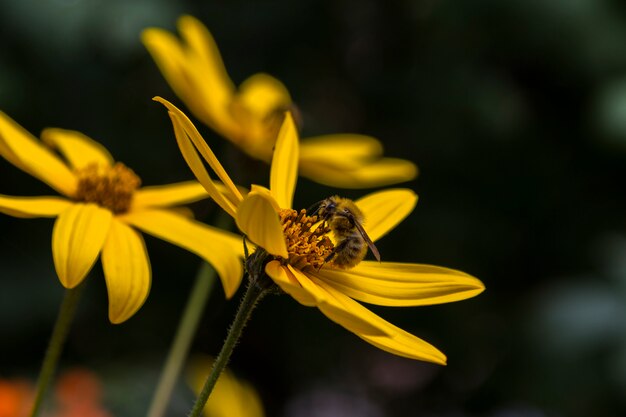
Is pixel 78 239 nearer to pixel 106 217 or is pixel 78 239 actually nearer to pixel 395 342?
pixel 106 217

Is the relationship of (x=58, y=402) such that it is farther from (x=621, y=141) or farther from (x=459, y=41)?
(x=459, y=41)

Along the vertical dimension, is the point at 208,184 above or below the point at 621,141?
below

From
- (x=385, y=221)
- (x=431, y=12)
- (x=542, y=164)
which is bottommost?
(x=385, y=221)

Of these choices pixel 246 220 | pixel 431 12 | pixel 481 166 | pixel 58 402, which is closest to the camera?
pixel 246 220

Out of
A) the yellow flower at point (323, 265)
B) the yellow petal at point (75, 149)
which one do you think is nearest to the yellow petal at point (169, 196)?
the yellow petal at point (75, 149)

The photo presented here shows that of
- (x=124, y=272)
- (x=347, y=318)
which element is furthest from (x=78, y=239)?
(x=347, y=318)

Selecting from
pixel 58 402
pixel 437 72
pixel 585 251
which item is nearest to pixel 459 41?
pixel 437 72
